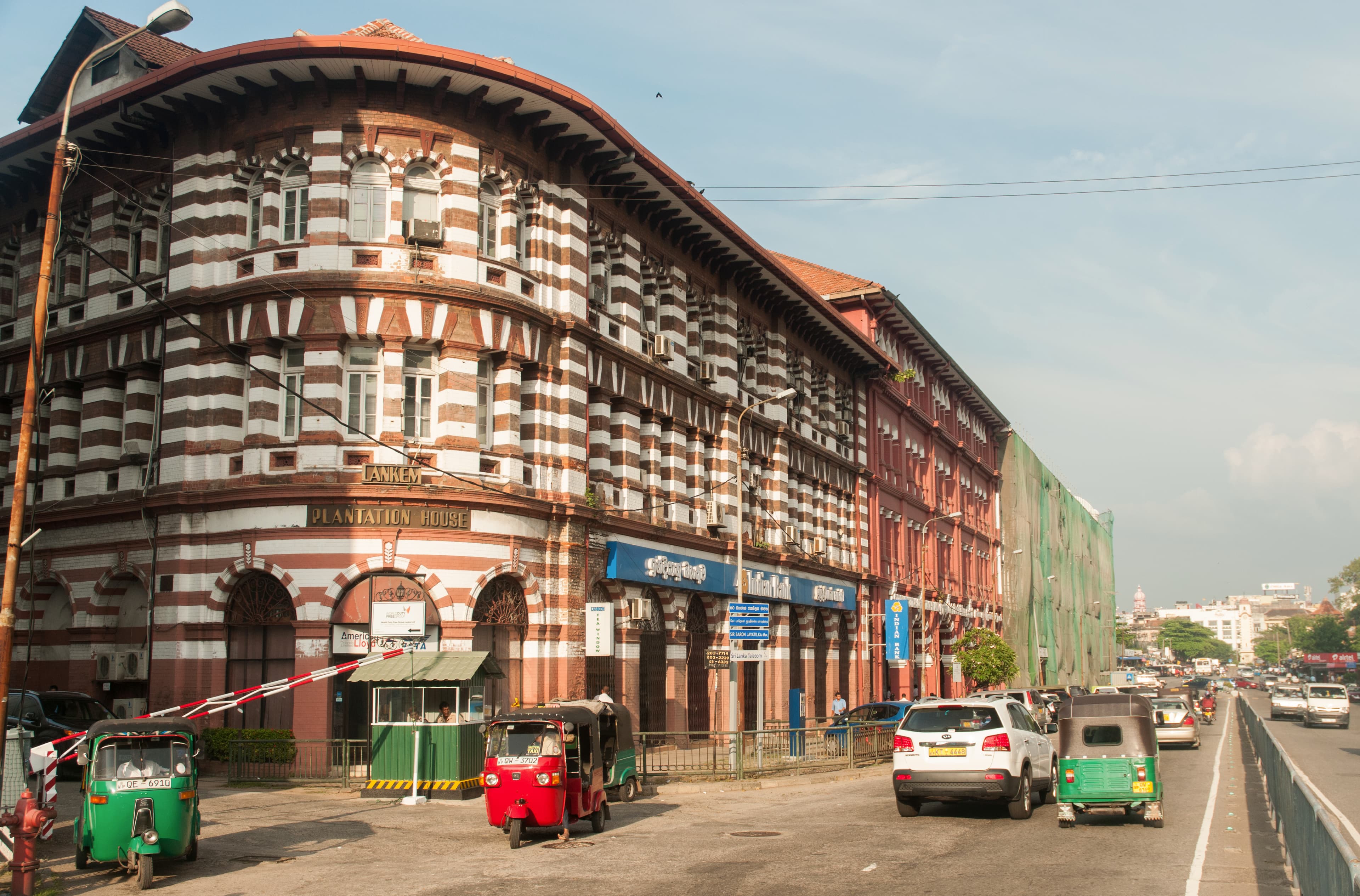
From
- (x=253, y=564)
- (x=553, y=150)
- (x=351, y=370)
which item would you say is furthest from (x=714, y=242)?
(x=253, y=564)

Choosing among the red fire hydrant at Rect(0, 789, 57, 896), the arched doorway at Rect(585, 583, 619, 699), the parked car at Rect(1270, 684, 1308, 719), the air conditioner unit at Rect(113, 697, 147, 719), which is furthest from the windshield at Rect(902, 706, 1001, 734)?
the parked car at Rect(1270, 684, 1308, 719)

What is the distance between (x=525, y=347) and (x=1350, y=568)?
564 feet

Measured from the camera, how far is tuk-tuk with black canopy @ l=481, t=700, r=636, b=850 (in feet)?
57.3

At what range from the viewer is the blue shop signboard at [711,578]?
103ft

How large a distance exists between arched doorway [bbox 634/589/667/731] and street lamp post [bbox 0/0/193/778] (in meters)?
19.0

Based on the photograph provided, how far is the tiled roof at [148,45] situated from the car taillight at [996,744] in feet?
82.7

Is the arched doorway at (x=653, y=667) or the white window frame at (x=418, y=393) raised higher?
the white window frame at (x=418, y=393)

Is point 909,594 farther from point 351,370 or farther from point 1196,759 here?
point 351,370

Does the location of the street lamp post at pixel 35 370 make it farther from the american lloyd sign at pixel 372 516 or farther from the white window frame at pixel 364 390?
the white window frame at pixel 364 390

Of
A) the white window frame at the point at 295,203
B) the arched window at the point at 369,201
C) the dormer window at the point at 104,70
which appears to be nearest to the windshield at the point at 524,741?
the arched window at the point at 369,201

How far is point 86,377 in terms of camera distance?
3042 centimetres

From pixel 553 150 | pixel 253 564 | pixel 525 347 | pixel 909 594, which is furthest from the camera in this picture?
pixel 909 594

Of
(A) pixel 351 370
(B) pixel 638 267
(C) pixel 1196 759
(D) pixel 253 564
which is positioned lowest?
(C) pixel 1196 759

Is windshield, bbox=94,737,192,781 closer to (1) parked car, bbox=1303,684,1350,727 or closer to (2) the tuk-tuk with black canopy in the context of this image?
(2) the tuk-tuk with black canopy
